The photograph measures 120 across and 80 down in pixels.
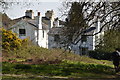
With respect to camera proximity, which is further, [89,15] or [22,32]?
[22,32]

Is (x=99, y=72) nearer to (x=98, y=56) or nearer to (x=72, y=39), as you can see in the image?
(x=72, y=39)

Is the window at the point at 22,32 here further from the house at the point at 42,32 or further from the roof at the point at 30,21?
the roof at the point at 30,21

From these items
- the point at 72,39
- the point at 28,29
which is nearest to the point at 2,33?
the point at 72,39

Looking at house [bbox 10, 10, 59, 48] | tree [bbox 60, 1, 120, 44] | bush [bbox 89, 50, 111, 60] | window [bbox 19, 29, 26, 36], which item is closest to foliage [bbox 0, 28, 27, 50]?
tree [bbox 60, 1, 120, 44]

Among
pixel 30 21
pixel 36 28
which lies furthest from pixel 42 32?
pixel 30 21

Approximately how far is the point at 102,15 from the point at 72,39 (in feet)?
9.22

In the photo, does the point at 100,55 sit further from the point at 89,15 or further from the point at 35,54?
the point at 89,15

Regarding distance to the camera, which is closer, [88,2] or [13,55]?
[88,2]

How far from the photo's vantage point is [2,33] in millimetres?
25172

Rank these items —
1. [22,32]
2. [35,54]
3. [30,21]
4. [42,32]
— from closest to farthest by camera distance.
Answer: [35,54] < [22,32] < [30,21] < [42,32]

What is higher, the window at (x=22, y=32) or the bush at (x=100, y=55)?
the window at (x=22, y=32)

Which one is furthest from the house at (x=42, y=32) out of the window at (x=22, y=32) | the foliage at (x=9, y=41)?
the foliage at (x=9, y=41)

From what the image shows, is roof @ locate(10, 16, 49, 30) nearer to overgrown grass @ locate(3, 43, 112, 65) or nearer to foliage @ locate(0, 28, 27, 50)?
overgrown grass @ locate(3, 43, 112, 65)

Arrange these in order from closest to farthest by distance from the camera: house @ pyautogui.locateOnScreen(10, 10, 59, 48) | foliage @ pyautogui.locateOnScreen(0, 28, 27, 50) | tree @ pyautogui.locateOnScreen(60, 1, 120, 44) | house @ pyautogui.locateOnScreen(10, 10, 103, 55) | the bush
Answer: tree @ pyautogui.locateOnScreen(60, 1, 120, 44) < foliage @ pyautogui.locateOnScreen(0, 28, 27, 50) < the bush < house @ pyautogui.locateOnScreen(10, 10, 103, 55) < house @ pyautogui.locateOnScreen(10, 10, 59, 48)
